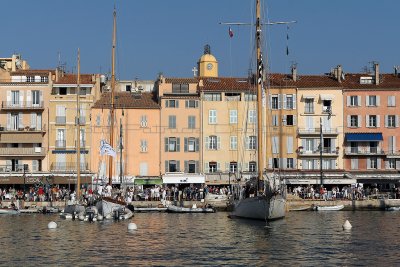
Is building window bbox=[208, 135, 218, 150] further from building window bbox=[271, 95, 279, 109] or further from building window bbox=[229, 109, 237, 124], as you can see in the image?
building window bbox=[271, 95, 279, 109]

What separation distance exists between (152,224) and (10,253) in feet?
69.7

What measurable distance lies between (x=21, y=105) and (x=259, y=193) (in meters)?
41.6

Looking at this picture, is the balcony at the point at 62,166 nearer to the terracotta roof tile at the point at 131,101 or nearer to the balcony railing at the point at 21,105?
the balcony railing at the point at 21,105

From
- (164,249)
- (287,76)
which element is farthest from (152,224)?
(287,76)

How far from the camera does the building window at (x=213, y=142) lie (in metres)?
106

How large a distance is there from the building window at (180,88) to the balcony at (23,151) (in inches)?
596

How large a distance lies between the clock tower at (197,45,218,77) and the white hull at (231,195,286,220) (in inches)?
2267

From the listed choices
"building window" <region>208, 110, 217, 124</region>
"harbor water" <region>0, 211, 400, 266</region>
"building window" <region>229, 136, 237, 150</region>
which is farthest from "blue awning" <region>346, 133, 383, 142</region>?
"harbor water" <region>0, 211, 400, 266</region>

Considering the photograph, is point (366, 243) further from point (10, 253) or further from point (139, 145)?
point (139, 145)

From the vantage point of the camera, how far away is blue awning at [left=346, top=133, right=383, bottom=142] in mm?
A: 104500

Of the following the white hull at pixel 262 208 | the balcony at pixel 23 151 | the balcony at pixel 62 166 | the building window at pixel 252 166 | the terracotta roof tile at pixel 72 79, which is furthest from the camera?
the terracotta roof tile at pixel 72 79

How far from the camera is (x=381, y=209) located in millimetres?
91375

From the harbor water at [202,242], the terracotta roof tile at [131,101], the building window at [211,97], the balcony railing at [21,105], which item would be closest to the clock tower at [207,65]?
the terracotta roof tile at [131,101]

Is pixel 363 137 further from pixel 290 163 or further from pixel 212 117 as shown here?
pixel 212 117
